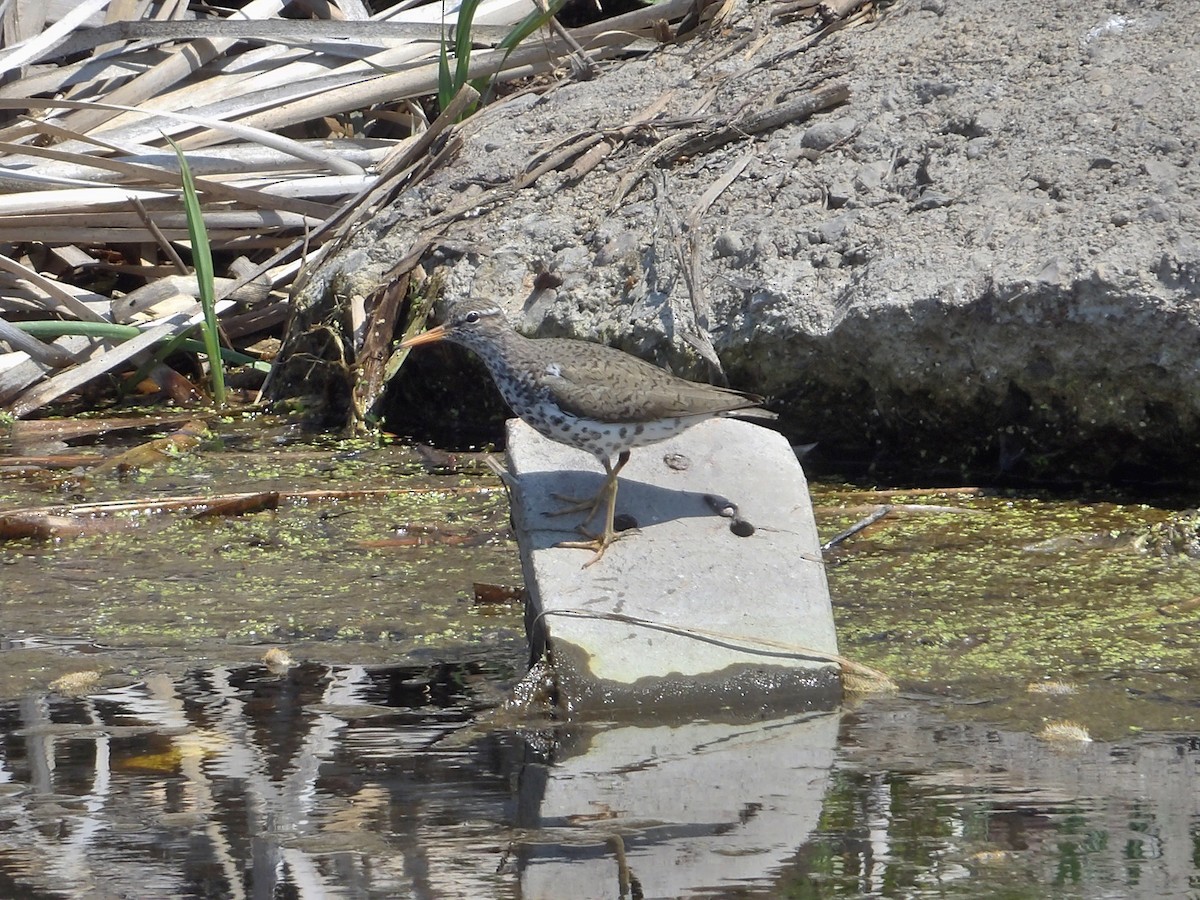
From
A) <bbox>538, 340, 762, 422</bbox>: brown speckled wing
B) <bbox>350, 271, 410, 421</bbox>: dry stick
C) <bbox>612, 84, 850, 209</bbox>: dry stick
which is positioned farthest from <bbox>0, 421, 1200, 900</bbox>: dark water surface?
<bbox>612, 84, 850, 209</bbox>: dry stick

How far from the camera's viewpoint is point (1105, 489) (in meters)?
6.22

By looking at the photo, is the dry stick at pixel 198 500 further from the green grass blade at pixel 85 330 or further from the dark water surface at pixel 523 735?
the green grass blade at pixel 85 330

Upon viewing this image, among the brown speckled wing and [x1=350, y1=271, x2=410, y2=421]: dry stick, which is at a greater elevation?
the brown speckled wing

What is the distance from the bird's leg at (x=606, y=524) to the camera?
15.1ft

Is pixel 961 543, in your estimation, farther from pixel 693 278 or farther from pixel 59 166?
pixel 59 166

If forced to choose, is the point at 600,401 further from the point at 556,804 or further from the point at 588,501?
the point at 556,804

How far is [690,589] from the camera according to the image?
14.6ft

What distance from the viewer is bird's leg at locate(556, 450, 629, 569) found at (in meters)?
4.60

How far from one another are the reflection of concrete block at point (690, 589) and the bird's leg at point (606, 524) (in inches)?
1.3

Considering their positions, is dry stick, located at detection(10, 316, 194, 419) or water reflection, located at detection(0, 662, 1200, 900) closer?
water reflection, located at detection(0, 662, 1200, 900)

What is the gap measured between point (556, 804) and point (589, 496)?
164 centimetres

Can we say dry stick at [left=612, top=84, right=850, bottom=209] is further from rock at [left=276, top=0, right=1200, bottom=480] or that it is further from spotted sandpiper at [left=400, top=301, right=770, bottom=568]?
spotted sandpiper at [left=400, top=301, right=770, bottom=568]

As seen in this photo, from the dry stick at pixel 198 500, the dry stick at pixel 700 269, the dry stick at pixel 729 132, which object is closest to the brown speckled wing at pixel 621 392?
the dry stick at pixel 700 269

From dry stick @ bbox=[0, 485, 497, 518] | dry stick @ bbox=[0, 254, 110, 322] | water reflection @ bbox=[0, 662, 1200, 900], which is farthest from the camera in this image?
dry stick @ bbox=[0, 254, 110, 322]
